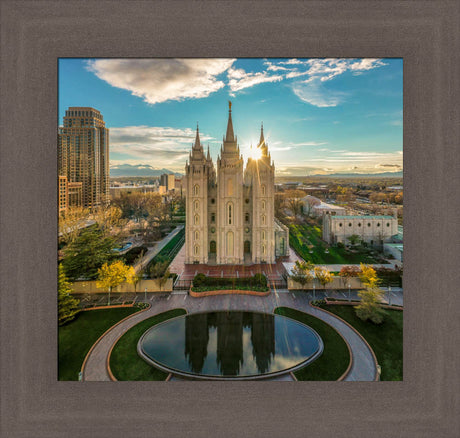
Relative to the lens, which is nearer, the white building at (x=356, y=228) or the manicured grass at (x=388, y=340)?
the manicured grass at (x=388, y=340)

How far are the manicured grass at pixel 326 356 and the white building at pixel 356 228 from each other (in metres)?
1.73

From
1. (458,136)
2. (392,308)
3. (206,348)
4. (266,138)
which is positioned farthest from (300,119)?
(206,348)

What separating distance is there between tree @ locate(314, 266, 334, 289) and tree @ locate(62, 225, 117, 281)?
4.87 m

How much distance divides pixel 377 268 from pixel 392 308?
1033 mm

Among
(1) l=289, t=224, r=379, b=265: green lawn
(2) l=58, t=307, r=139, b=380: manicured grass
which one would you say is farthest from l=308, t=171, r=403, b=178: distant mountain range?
(2) l=58, t=307, r=139, b=380: manicured grass

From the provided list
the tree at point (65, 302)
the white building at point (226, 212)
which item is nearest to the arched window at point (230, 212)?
the white building at point (226, 212)

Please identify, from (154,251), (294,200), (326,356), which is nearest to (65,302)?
(154,251)

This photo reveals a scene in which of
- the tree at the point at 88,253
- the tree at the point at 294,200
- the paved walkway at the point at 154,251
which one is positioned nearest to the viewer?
the tree at the point at 88,253

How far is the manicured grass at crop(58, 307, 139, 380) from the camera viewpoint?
10.4 feet

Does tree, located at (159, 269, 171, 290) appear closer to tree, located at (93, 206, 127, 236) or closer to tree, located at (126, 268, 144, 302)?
tree, located at (126, 268, 144, 302)

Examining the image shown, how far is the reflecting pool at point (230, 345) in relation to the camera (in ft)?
11.2

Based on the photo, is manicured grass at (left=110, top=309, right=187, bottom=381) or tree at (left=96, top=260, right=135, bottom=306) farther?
tree at (left=96, top=260, right=135, bottom=306)

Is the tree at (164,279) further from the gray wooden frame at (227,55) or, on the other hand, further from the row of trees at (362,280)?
the row of trees at (362,280)

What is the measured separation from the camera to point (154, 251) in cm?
692
